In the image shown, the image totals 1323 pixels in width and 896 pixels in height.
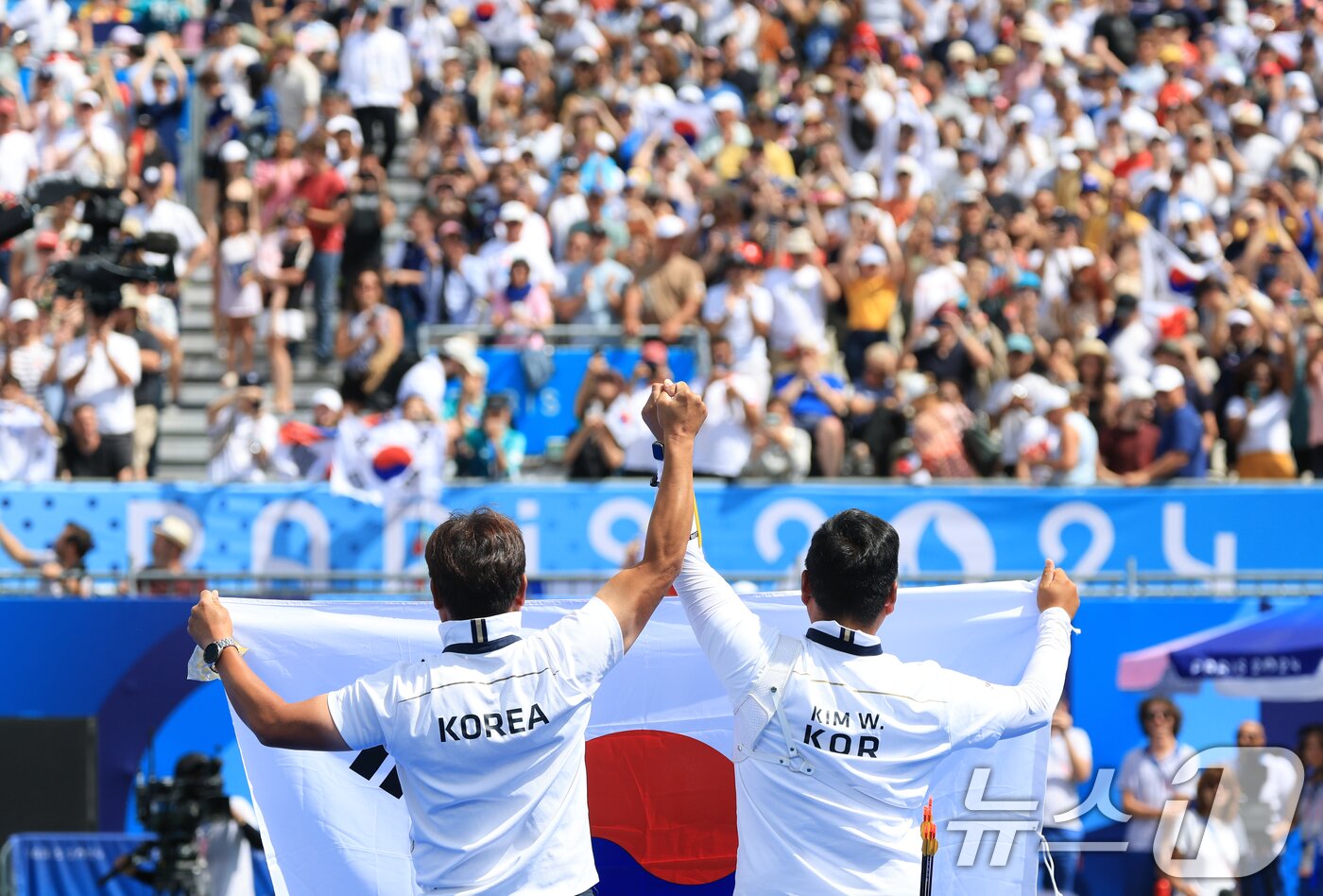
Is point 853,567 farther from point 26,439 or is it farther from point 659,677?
point 26,439

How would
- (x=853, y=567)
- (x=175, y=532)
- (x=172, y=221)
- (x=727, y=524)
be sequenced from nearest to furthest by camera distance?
(x=853, y=567)
(x=175, y=532)
(x=727, y=524)
(x=172, y=221)

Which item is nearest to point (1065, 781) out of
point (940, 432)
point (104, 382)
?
point (940, 432)

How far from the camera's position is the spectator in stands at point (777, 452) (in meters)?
12.2

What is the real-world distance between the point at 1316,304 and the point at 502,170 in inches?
265

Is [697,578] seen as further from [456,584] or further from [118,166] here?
[118,166]

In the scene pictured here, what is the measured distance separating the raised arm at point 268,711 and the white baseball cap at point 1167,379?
988 centimetres

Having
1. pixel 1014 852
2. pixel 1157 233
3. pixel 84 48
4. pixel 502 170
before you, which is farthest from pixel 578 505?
pixel 84 48

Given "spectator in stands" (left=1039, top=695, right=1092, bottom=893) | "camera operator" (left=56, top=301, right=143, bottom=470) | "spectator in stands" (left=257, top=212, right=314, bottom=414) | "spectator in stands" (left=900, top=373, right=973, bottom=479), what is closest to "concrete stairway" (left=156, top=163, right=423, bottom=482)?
"spectator in stands" (left=257, top=212, right=314, bottom=414)

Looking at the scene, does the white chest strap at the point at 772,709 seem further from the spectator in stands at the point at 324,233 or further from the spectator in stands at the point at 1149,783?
the spectator in stands at the point at 324,233

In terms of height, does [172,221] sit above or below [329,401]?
above

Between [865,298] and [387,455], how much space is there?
14.1 feet

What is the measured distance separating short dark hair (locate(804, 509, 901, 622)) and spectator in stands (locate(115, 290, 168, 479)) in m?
10.0

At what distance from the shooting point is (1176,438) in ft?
41.9

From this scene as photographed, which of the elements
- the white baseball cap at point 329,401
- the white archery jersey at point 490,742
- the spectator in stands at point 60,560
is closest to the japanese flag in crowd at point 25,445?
the spectator in stands at point 60,560
